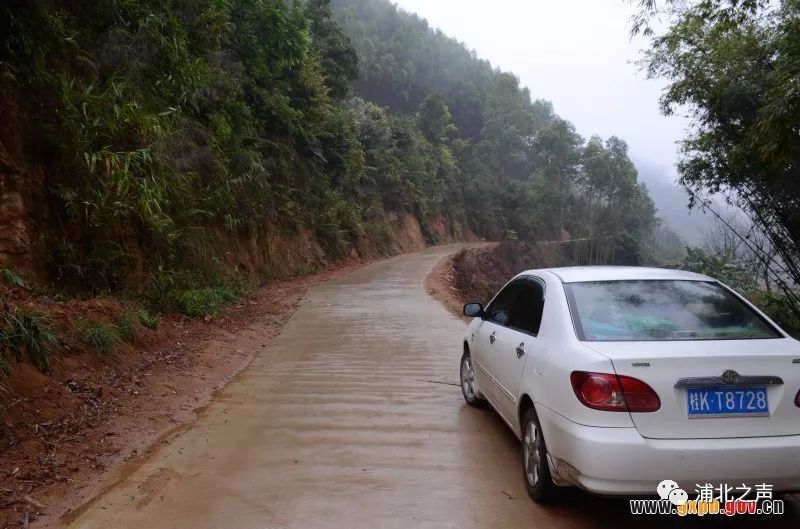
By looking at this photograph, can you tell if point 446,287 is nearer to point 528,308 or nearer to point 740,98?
point 740,98

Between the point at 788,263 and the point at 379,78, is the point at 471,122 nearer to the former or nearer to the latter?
the point at 379,78

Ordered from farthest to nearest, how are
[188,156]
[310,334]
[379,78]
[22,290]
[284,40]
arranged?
[379,78], [284,40], [188,156], [310,334], [22,290]

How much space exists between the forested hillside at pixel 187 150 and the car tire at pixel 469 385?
180 inches

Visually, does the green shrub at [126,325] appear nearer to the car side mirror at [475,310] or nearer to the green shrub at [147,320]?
the green shrub at [147,320]

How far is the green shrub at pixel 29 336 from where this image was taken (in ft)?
16.5

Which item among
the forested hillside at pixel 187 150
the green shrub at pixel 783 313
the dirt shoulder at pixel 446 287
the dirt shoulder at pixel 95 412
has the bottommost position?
the green shrub at pixel 783 313

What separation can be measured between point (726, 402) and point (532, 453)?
1212 millimetres

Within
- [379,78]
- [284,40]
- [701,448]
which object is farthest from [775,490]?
[379,78]

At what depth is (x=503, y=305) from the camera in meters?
5.30

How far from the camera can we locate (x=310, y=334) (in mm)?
9969

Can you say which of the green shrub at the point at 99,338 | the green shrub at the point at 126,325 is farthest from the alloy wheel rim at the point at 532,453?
the green shrub at the point at 126,325

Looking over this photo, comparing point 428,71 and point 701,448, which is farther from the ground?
point 428,71

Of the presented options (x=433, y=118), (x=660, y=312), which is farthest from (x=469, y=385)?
(x=433, y=118)

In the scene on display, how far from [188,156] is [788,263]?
1236cm
